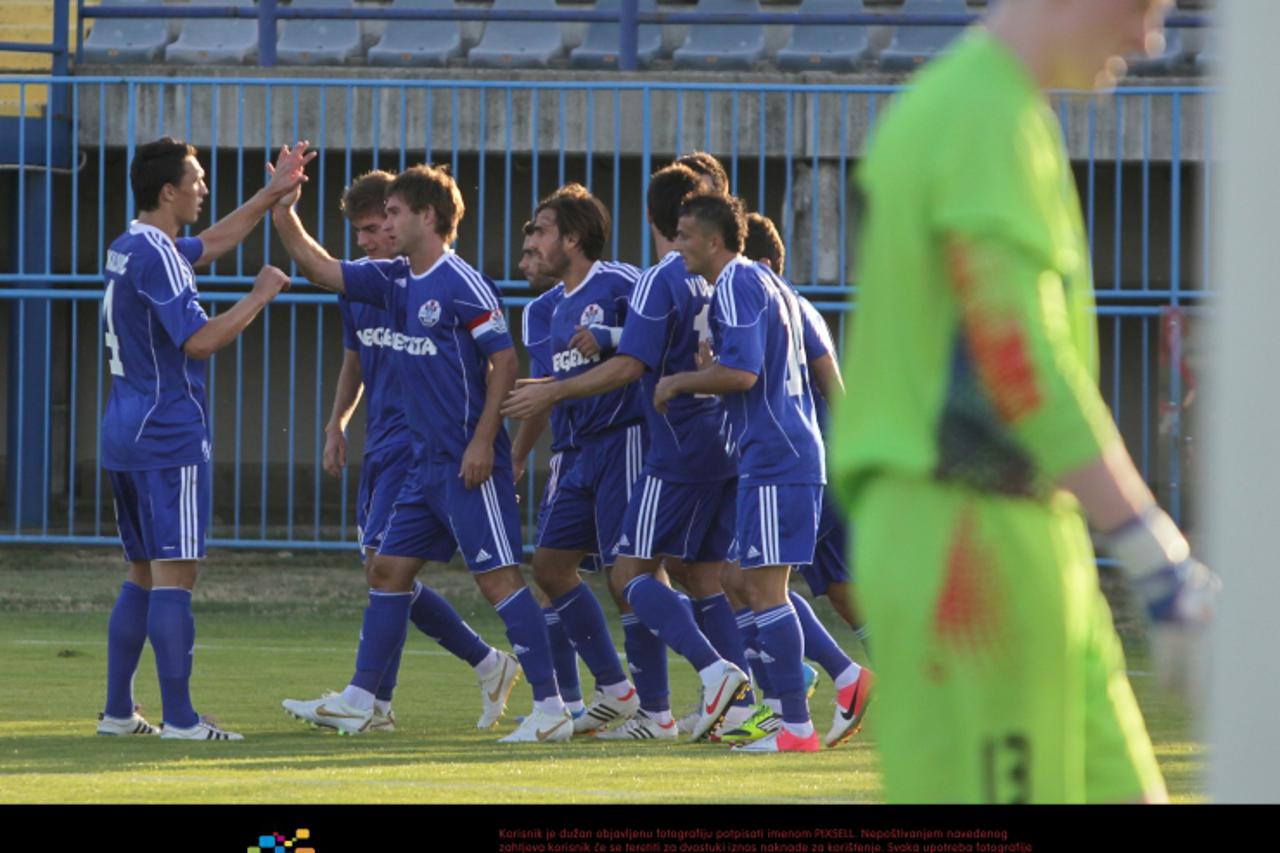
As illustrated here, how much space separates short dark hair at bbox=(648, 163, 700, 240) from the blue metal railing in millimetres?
6537

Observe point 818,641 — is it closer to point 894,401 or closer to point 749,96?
point 894,401

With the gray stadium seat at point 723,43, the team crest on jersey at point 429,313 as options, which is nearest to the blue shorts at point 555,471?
the team crest on jersey at point 429,313

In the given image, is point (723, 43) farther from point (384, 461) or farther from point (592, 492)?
point (592, 492)

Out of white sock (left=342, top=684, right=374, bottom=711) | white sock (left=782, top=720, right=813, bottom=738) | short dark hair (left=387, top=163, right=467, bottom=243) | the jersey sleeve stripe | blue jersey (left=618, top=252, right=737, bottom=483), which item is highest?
short dark hair (left=387, top=163, right=467, bottom=243)

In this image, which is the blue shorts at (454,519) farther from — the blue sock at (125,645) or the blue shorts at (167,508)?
the blue sock at (125,645)

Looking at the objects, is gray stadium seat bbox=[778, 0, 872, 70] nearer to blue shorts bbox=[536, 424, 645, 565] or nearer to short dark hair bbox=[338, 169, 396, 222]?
short dark hair bbox=[338, 169, 396, 222]

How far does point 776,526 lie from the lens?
7.05 metres

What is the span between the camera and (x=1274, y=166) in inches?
77.1

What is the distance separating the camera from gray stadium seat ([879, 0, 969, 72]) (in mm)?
15102

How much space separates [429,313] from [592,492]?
89 centimetres

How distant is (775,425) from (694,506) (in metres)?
0.67

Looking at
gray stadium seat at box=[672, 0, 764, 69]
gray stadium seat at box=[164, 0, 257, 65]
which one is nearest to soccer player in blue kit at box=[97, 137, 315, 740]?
gray stadium seat at box=[672, 0, 764, 69]

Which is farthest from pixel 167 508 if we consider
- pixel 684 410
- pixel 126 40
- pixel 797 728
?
pixel 126 40
